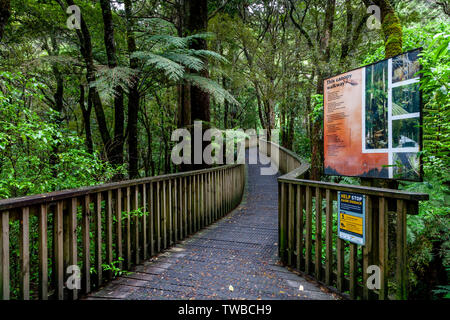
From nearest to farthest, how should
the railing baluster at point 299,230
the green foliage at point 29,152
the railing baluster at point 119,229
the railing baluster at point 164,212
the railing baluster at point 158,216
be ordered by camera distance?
the railing baluster at point 119,229 → the railing baluster at point 299,230 → the green foliage at point 29,152 → the railing baluster at point 158,216 → the railing baluster at point 164,212

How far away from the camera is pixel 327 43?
27.8ft

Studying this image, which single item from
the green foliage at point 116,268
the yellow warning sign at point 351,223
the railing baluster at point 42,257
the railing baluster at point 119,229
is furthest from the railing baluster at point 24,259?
the yellow warning sign at point 351,223

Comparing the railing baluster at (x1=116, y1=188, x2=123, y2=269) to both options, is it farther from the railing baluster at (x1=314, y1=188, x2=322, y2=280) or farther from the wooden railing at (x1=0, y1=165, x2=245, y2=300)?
the railing baluster at (x1=314, y1=188, x2=322, y2=280)

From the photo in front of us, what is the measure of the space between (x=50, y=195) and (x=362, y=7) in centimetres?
1077

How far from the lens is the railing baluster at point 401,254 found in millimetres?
2020

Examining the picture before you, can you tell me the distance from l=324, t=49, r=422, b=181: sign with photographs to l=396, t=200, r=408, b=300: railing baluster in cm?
88

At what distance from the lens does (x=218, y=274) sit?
3.04 metres

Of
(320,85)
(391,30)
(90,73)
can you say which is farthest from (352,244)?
(320,85)

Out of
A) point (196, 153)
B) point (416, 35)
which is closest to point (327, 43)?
point (416, 35)

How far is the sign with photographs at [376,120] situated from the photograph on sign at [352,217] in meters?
0.80

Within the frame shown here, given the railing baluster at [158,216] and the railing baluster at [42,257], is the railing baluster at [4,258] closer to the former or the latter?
the railing baluster at [42,257]

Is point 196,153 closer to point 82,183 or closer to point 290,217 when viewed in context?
point 82,183

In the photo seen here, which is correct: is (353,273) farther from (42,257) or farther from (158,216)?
(42,257)

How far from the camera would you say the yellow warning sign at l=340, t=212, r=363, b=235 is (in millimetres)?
2372
